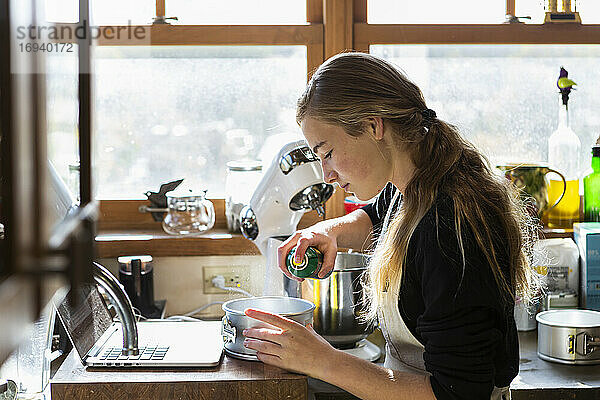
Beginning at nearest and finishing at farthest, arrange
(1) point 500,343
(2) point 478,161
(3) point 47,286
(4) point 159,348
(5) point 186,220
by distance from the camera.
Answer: (3) point 47,286 → (1) point 500,343 → (2) point 478,161 → (4) point 159,348 → (5) point 186,220

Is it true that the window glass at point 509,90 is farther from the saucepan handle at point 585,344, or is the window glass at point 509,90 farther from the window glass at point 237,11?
the saucepan handle at point 585,344

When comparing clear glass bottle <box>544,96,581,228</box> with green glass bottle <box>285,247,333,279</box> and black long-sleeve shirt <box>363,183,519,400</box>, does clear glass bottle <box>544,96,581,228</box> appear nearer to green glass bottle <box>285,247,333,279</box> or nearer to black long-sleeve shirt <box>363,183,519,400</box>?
green glass bottle <box>285,247,333,279</box>

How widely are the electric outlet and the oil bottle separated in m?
0.88

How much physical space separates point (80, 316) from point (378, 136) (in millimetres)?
647

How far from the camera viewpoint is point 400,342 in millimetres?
1379

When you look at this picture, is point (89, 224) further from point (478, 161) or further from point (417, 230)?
point (478, 161)

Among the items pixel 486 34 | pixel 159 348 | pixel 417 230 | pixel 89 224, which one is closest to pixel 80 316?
pixel 159 348

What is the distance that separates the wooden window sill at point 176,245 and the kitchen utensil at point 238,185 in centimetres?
6

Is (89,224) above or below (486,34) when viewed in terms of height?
below

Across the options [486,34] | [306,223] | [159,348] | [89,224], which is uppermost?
[486,34]

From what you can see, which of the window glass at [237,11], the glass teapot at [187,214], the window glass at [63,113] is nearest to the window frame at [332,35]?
the window glass at [237,11]

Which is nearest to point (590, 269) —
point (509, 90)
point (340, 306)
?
point (509, 90)

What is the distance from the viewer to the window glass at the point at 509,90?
223 cm

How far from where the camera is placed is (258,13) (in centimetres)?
217
